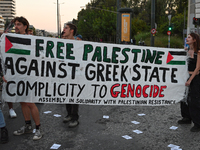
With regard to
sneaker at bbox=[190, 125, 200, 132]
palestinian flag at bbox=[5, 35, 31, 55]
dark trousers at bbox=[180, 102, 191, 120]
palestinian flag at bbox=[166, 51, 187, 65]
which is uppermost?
palestinian flag at bbox=[5, 35, 31, 55]

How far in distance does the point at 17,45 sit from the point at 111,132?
224 cm

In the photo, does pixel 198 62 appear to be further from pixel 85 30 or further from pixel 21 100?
pixel 85 30

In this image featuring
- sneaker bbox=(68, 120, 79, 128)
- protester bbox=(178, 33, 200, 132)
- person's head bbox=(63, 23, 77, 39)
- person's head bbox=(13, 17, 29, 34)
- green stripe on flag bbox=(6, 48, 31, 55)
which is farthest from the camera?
person's head bbox=(63, 23, 77, 39)

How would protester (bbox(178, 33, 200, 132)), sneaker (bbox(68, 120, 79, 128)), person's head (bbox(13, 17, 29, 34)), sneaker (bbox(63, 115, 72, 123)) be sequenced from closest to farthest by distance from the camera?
person's head (bbox(13, 17, 29, 34))
protester (bbox(178, 33, 200, 132))
sneaker (bbox(68, 120, 79, 128))
sneaker (bbox(63, 115, 72, 123))

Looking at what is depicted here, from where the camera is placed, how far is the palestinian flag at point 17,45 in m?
3.76

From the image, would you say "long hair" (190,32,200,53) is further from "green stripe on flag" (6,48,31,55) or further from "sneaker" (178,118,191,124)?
"green stripe on flag" (6,48,31,55)

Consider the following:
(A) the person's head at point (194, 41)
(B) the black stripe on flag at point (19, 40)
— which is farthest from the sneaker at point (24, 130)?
(A) the person's head at point (194, 41)

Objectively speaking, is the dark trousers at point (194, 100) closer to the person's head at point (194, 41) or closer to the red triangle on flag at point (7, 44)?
the person's head at point (194, 41)

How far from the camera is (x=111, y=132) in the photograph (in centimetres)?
424

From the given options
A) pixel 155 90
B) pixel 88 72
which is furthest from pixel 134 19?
pixel 88 72

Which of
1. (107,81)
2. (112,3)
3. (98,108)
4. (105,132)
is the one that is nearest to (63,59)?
(107,81)

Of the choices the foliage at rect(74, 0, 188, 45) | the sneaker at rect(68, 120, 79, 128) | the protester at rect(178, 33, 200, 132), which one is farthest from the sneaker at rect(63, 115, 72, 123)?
the foliage at rect(74, 0, 188, 45)

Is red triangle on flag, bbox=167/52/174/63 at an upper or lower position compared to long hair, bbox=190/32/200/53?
lower

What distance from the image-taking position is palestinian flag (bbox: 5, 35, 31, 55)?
3764 millimetres
